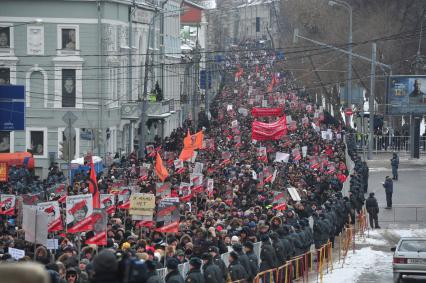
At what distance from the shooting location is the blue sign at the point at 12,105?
34250 mm

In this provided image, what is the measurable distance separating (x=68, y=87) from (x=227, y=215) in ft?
93.0

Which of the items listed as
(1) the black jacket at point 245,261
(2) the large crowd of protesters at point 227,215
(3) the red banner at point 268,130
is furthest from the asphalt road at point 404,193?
(1) the black jacket at point 245,261

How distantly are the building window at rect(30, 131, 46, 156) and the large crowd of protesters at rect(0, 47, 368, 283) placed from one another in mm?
5213

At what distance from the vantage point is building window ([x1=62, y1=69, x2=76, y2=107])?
5119 cm

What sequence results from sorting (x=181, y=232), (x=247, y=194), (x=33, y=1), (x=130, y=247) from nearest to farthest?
(x=130, y=247), (x=181, y=232), (x=247, y=194), (x=33, y=1)

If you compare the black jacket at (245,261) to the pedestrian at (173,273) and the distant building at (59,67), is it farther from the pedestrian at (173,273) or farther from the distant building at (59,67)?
the distant building at (59,67)

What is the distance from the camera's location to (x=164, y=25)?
7312cm

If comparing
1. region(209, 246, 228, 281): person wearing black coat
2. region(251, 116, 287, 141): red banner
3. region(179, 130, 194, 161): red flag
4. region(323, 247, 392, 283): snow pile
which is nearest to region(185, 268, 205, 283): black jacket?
region(209, 246, 228, 281): person wearing black coat

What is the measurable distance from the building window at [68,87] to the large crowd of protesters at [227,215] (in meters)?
4.50

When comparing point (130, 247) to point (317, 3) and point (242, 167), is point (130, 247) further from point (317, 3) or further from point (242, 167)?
point (317, 3)

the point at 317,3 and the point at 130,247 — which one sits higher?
the point at 317,3

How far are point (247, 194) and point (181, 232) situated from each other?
1025 cm

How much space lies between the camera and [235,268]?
1664 cm

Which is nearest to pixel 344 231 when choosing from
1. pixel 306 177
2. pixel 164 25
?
pixel 306 177
